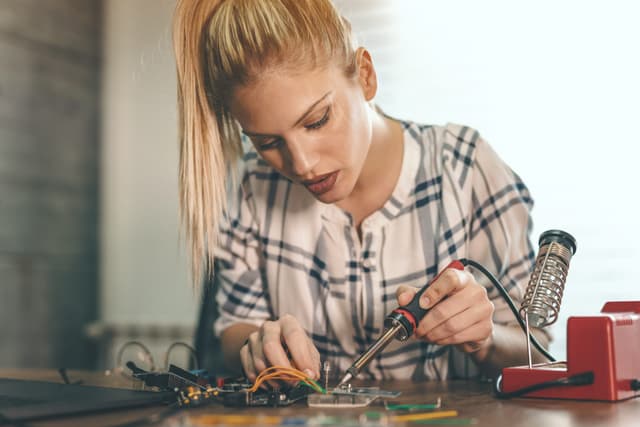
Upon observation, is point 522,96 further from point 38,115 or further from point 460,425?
point 38,115

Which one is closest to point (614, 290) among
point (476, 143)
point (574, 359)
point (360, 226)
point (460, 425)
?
point (476, 143)

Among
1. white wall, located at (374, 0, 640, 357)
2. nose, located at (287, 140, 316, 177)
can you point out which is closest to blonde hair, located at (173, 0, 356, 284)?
nose, located at (287, 140, 316, 177)

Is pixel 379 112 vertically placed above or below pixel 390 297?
above

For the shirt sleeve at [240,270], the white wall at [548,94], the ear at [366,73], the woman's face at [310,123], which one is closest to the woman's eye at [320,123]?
the woman's face at [310,123]

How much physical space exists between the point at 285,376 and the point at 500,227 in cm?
50

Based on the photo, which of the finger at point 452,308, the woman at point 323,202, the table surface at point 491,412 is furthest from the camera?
the woman at point 323,202

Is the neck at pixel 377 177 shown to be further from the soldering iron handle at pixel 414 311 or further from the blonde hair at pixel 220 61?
the soldering iron handle at pixel 414 311

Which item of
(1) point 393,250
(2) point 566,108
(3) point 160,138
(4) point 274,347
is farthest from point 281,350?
(3) point 160,138

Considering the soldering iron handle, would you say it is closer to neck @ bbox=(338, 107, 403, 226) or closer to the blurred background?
neck @ bbox=(338, 107, 403, 226)

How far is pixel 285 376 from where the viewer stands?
88 centimetres

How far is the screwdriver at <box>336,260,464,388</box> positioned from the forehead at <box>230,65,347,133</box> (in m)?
0.31

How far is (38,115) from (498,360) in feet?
6.18

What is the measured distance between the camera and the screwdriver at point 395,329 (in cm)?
83

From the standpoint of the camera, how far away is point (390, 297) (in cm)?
120
